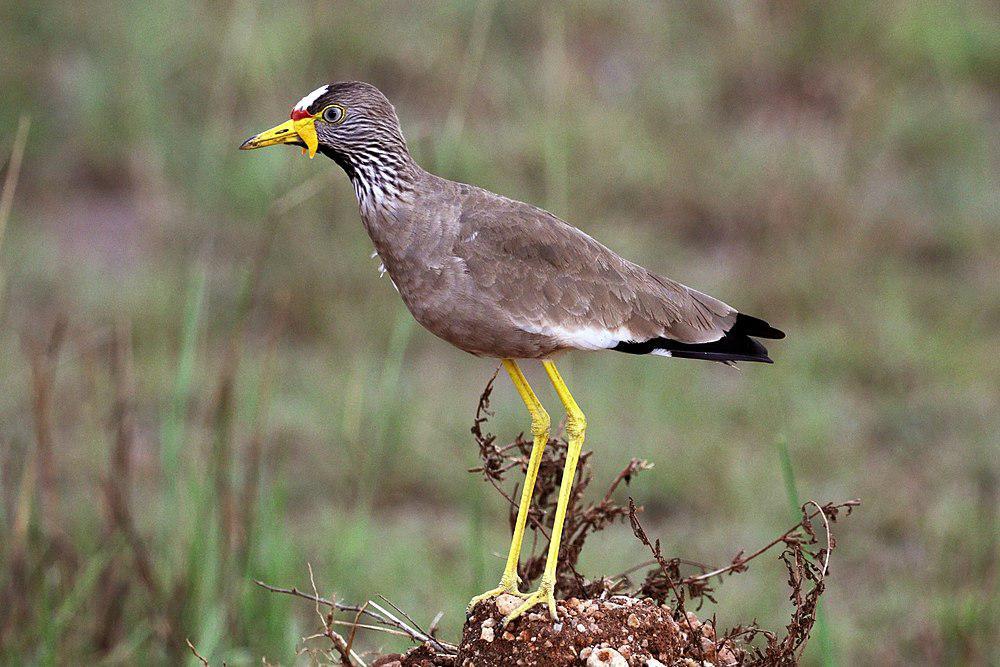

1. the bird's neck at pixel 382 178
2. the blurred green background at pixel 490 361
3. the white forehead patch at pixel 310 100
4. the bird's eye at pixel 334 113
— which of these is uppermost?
Answer: the white forehead patch at pixel 310 100

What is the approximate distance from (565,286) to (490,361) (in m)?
5.12

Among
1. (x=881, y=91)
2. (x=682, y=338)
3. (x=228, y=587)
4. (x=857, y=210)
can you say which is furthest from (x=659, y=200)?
(x=682, y=338)

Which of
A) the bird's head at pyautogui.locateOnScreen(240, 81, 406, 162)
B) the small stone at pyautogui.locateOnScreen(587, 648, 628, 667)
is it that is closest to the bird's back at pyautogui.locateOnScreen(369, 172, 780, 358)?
the bird's head at pyautogui.locateOnScreen(240, 81, 406, 162)

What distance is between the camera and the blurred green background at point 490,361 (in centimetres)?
616

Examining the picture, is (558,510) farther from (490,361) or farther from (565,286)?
(490,361)

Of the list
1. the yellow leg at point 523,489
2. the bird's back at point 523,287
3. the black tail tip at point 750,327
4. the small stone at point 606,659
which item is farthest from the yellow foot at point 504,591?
the black tail tip at point 750,327

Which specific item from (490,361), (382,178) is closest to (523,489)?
(382,178)

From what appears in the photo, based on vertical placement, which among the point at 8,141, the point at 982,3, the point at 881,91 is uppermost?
the point at 982,3

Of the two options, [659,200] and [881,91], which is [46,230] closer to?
[659,200]

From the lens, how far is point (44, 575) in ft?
15.8

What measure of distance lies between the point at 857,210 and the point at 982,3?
2.52 meters

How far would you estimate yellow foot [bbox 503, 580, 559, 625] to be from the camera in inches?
127

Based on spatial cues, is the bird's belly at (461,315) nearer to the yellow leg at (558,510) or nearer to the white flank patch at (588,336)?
the white flank patch at (588,336)

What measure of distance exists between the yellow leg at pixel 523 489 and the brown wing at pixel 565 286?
7.6 inches
